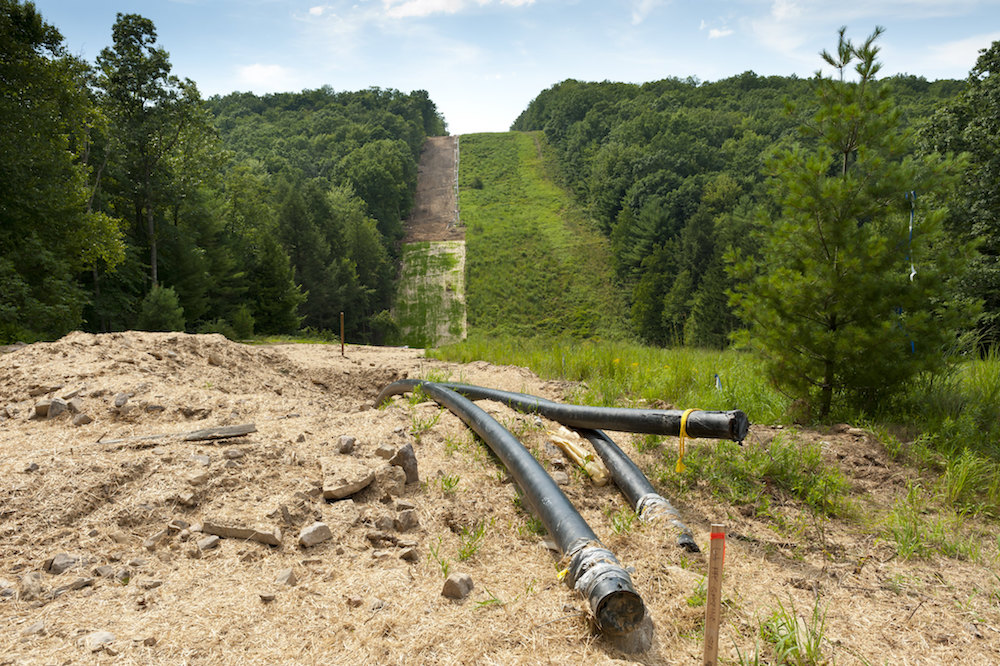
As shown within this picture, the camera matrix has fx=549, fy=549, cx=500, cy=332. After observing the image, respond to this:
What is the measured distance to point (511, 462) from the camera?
4488mm

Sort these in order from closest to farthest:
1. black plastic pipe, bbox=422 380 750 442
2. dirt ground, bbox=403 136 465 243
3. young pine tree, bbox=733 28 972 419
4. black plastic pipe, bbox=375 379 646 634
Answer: black plastic pipe, bbox=375 379 646 634, black plastic pipe, bbox=422 380 750 442, young pine tree, bbox=733 28 972 419, dirt ground, bbox=403 136 465 243

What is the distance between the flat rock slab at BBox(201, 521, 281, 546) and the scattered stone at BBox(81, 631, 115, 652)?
0.99 metres

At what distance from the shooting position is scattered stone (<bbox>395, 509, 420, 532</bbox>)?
3965 millimetres

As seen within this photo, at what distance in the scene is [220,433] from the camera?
510cm

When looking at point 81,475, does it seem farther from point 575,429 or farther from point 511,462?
point 575,429

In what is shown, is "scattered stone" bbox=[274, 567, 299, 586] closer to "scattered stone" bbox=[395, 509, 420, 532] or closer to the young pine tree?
"scattered stone" bbox=[395, 509, 420, 532]

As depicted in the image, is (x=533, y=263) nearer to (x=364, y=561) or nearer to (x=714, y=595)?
(x=364, y=561)

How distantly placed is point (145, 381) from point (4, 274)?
11342 millimetres

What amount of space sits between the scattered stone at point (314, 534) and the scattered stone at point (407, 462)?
0.96 meters

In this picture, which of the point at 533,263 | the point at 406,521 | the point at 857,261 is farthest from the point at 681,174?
the point at 406,521

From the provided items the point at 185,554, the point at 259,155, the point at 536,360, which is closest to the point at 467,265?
the point at 259,155

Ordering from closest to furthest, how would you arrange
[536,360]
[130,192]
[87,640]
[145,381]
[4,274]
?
[87,640]
[145,381]
[536,360]
[4,274]
[130,192]

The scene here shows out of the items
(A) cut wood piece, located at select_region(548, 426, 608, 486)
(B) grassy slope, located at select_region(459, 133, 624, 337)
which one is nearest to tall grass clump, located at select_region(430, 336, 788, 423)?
(A) cut wood piece, located at select_region(548, 426, 608, 486)

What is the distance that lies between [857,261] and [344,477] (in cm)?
577
